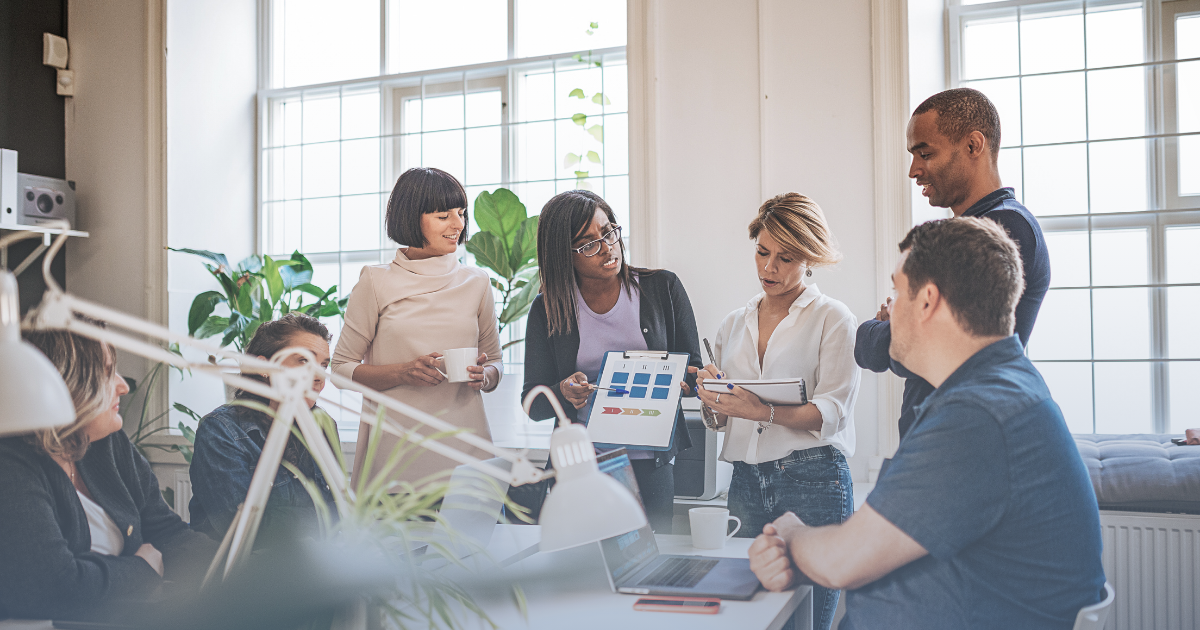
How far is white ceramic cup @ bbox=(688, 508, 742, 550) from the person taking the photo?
5.91ft

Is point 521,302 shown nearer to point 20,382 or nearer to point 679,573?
point 679,573

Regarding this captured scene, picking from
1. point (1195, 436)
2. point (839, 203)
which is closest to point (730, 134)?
point (839, 203)

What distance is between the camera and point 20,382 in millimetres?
663

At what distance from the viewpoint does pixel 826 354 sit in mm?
2090

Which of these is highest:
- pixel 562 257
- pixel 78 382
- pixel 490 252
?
pixel 490 252

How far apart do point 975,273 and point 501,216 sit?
93.1 inches

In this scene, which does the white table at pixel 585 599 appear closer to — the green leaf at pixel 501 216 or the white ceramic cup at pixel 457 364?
the white ceramic cup at pixel 457 364

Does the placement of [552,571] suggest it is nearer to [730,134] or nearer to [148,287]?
[730,134]

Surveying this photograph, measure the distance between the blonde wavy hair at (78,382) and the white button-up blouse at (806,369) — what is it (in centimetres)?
141

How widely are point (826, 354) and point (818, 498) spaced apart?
0.37m

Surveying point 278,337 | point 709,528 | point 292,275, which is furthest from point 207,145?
point 709,528

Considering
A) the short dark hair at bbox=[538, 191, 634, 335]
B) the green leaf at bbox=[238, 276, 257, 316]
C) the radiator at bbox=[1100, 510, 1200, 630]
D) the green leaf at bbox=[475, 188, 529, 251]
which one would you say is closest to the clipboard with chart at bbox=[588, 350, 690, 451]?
the short dark hair at bbox=[538, 191, 634, 335]

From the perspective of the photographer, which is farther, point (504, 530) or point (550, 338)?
point (550, 338)

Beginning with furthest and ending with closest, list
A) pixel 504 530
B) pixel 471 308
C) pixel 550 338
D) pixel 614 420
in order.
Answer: pixel 471 308, pixel 550 338, pixel 614 420, pixel 504 530
